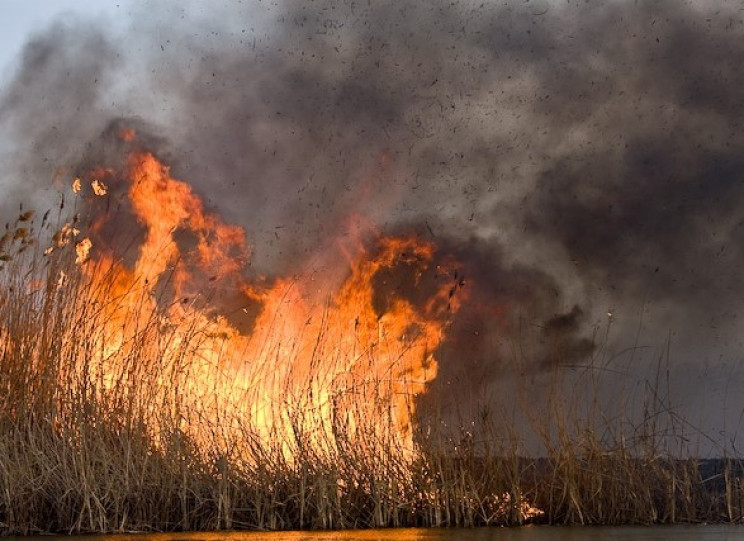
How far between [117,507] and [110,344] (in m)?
1.78

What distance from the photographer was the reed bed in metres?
8.30

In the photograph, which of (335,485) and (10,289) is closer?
(335,485)

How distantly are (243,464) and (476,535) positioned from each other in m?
1.95

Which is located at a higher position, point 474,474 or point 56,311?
point 56,311

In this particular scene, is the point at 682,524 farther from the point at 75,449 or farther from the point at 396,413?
the point at 75,449

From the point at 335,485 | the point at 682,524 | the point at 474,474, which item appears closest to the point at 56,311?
the point at 335,485

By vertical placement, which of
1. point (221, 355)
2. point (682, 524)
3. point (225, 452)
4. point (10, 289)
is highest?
point (10, 289)

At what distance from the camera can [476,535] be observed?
7.81m

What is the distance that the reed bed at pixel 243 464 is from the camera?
830 cm

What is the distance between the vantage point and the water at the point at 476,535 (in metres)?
7.58

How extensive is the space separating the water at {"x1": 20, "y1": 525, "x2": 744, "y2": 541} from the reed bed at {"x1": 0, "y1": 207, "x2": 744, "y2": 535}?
29cm

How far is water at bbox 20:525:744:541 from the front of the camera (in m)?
7.58

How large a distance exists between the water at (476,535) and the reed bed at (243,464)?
0.29 metres

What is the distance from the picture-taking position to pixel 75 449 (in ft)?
28.1
